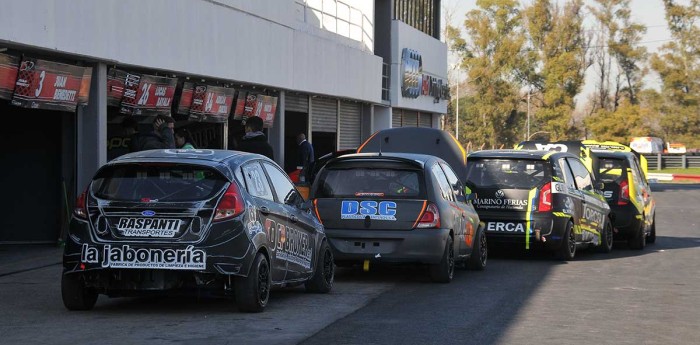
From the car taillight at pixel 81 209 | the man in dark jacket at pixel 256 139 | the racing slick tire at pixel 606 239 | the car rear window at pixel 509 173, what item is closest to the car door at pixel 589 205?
the racing slick tire at pixel 606 239

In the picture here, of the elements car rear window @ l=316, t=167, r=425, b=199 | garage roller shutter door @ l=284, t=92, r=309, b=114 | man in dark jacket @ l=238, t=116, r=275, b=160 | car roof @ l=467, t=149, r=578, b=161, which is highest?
garage roller shutter door @ l=284, t=92, r=309, b=114

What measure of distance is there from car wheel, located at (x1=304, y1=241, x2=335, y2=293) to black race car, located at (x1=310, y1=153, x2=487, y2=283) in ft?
2.84

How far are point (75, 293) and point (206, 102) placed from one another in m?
12.2

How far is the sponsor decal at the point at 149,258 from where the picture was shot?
32.5ft

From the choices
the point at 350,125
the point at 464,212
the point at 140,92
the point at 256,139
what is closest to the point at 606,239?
the point at 464,212

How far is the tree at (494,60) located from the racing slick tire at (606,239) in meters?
64.3

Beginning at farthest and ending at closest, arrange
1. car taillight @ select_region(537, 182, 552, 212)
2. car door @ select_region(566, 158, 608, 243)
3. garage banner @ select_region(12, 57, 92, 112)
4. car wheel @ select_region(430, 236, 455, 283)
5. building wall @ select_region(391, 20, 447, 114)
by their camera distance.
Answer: building wall @ select_region(391, 20, 447, 114) < car door @ select_region(566, 158, 608, 243) < car taillight @ select_region(537, 182, 552, 212) < garage banner @ select_region(12, 57, 92, 112) < car wheel @ select_region(430, 236, 455, 283)

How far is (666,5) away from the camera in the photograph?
89062 millimetres

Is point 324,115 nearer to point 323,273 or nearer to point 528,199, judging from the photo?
point 528,199

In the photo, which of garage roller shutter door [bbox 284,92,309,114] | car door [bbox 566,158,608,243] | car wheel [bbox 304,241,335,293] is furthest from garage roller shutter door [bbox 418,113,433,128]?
car wheel [bbox 304,241,335,293]

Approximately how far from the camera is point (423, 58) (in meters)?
41.8

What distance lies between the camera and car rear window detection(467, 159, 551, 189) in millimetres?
16875

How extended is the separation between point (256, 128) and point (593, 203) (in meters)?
5.67

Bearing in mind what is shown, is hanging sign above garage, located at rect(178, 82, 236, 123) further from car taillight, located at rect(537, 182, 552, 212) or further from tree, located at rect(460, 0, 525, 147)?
tree, located at rect(460, 0, 525, 147)
